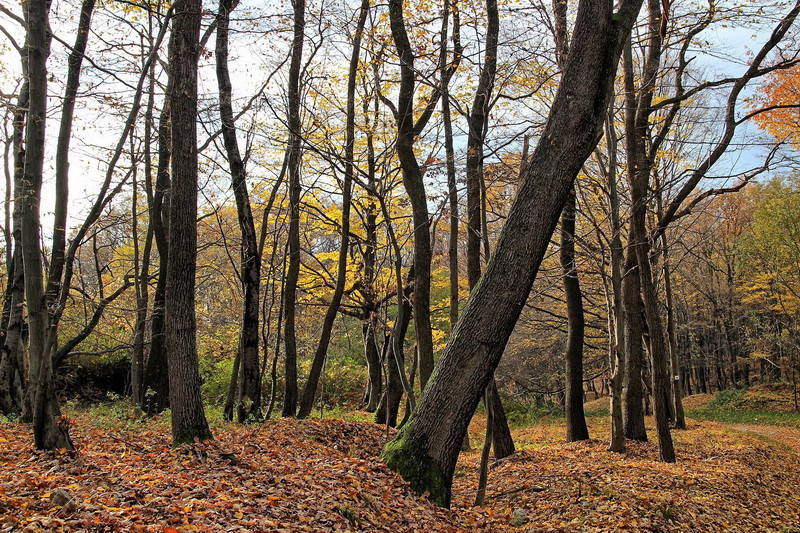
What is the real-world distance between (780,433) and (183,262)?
18994mm

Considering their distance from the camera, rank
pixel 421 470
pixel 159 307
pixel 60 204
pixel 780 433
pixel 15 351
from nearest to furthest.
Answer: pixel 421 470
pixel 60 204
pixel 15 351
pixel 159 307
pixel 780 433

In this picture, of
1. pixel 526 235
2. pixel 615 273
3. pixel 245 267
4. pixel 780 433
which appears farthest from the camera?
pixel 780 433

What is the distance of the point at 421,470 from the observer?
4801mm

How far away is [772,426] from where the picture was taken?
1833cm

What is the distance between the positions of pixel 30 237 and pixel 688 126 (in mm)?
14069

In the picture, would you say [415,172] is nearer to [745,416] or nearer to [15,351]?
[15,351]

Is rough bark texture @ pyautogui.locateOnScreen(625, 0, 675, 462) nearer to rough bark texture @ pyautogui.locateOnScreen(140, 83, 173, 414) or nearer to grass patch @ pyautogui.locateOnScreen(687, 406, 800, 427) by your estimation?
rough bark texture @ pyautogui.locateOnScreen(140, 83, 173, 414)

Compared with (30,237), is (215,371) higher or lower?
lower

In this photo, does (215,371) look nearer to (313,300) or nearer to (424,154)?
(313,300)

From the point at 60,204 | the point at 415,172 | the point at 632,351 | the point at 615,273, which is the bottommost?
the point at 632,351

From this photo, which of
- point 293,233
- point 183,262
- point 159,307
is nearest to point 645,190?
point 293,233

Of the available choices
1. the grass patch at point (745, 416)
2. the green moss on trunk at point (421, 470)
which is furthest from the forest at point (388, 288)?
the grass patch at point (745, 416)

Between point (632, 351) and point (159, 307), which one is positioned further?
point (632, 351)

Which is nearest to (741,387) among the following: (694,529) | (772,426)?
(772,426)
